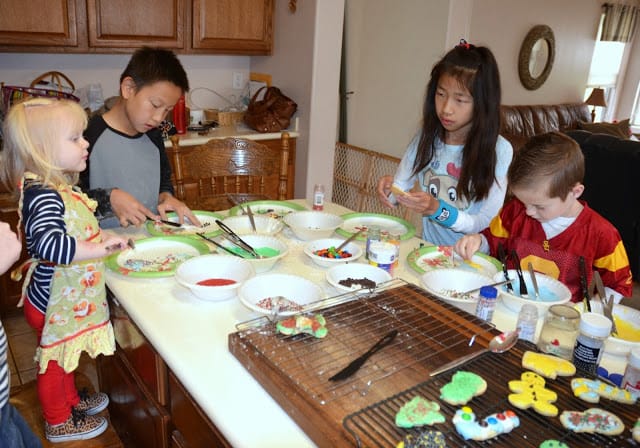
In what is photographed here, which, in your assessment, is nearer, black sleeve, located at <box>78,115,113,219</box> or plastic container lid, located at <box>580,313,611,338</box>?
plastic container lid, located at <box>580,313,611,338</box>

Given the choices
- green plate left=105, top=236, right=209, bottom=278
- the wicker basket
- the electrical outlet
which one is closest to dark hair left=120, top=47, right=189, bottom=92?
green plate left=105, top=236, right=209, bottom=278

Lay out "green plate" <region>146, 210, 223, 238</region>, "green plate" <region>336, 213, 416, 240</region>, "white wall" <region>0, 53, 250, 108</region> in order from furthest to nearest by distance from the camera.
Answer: "white wall" <region>0, 53, 250, 108</region> < "green plate" <region>336, 213, 416, 240</region> < "green plate" <region>146, 210, 223, 238</region>

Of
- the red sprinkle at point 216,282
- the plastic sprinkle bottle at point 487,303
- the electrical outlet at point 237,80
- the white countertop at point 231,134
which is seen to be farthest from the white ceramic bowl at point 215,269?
the electrical outlet at point 237,80

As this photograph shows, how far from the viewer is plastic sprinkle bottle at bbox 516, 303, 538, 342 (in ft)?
3.68

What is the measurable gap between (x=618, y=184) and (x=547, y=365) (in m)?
2.24

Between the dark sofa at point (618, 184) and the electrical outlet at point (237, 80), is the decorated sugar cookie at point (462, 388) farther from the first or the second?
the electrical outlet at point (237, 80)

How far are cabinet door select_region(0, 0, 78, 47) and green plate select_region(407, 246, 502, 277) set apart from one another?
7.34 ft

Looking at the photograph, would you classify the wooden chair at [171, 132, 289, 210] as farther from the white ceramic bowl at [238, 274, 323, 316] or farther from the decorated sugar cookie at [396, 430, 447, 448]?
the decorated sugar cookie at [396, 430, 447, 448]

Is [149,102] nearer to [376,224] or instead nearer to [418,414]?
[376,224]

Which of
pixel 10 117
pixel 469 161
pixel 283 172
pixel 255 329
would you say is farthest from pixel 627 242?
pixel 10 117

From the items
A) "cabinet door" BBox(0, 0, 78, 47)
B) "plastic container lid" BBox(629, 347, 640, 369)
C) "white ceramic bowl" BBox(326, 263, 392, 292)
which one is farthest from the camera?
"cabinet door" BBox(0, 0, 78, 47)

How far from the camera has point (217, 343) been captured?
1099 mm

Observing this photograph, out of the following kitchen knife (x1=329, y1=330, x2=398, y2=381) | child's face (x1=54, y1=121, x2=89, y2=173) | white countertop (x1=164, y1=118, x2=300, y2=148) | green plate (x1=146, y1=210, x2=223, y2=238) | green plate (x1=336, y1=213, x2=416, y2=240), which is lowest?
green plate (x1=146, y1=210, x2=223, y2=238)

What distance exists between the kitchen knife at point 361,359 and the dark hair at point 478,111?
94 cm
